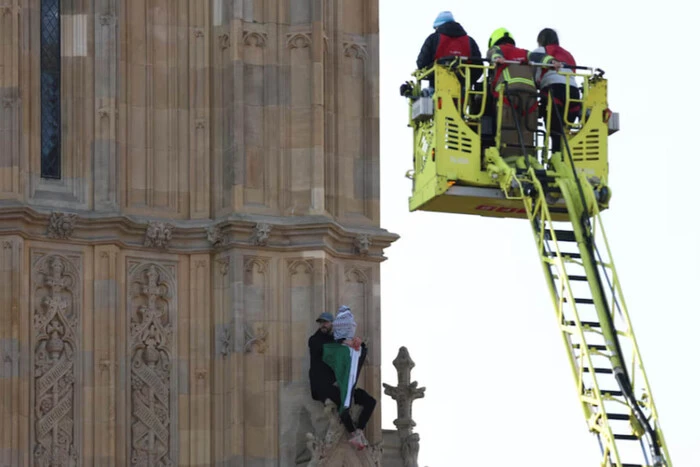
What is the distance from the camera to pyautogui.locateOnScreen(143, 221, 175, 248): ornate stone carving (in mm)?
33625

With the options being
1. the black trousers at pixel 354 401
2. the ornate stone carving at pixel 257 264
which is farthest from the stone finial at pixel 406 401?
the ornate stone carving at pixel 257 264

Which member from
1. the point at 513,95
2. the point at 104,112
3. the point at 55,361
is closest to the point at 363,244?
the point at 513,95

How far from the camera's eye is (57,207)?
33281 millimetres

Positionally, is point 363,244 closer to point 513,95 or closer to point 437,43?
point 513,95

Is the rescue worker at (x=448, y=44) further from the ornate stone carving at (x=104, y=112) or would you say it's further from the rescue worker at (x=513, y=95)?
the ornate stone carving at (x=104, y=112)

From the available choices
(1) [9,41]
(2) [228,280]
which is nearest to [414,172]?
(2) [228,280]

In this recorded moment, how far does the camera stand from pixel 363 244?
34.2 meters

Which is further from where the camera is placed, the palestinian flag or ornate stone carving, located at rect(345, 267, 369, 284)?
ornate stone carving, located at rect(345, 267, 369, 284)

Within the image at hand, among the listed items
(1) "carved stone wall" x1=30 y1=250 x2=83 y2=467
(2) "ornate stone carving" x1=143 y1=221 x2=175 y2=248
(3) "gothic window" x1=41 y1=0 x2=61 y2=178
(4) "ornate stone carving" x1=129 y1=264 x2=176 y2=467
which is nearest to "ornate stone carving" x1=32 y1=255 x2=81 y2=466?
(1) "carved stone wall" x1=30 y1=250 x2=83 y2=467

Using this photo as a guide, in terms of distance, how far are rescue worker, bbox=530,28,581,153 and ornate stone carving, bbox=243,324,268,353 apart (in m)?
4.47

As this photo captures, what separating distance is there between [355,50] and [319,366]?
4.13 meters

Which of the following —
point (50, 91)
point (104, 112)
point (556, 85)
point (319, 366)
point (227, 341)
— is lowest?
point (319, 366)

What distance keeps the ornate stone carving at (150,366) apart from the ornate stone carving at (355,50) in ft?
11.7

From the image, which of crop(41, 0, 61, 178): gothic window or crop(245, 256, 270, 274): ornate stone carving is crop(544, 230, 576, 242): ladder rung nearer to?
crop(245, 256, 270, 274): ornate stone carving
